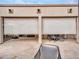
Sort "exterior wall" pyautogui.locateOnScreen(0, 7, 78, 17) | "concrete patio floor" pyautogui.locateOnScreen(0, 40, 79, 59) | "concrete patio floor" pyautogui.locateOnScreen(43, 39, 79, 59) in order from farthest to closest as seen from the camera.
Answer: "exterior wall" pyautogui.locateOnScreen(0, 7, 78, 17)
"concrete patio floor" pyautogui.locateOnScreen(0, 40, 79, 59)
"concrete patio floor" pyautogui.locateOnScreen(43, 39, 79, 59)

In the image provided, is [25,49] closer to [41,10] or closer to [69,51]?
[69,51]

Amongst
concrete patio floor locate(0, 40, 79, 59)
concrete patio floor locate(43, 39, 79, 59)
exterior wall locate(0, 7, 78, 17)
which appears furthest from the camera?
exterior wall locate(0, 7, 78, 17)

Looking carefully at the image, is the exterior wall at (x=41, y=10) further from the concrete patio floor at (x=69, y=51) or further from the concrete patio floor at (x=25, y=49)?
the concrete patio floor at (x=69, y=51)

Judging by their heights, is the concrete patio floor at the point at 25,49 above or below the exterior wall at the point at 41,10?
below

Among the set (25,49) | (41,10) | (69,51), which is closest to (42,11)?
(41,10)

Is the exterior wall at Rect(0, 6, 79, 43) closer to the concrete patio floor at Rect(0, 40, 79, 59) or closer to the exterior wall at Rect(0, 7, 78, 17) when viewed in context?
the exterior wall at Rect(0, 7, 78, 17)

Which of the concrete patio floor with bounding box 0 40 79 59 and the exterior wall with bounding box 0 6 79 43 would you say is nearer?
the concrete patio floor with bounding box 0 40 79 59

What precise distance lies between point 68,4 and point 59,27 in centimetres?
253

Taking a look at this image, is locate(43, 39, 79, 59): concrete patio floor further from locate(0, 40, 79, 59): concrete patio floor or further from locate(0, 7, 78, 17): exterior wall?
locate(0, 7, 78, 17): exterior wall

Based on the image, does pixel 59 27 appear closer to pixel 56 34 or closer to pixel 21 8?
pixel 56 34

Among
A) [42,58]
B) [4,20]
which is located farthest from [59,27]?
[42,58]

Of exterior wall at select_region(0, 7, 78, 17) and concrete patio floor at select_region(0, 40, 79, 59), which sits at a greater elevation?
exterior wall at select_region(0, 7, 78, 17)

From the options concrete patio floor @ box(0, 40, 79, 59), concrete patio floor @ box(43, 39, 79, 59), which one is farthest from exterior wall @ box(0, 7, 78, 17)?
concrete patio floor @ box(43, 39, 79, 59)

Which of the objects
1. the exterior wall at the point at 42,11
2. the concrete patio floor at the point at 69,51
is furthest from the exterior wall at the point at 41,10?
the concrete patio floor at the point at 69,51
